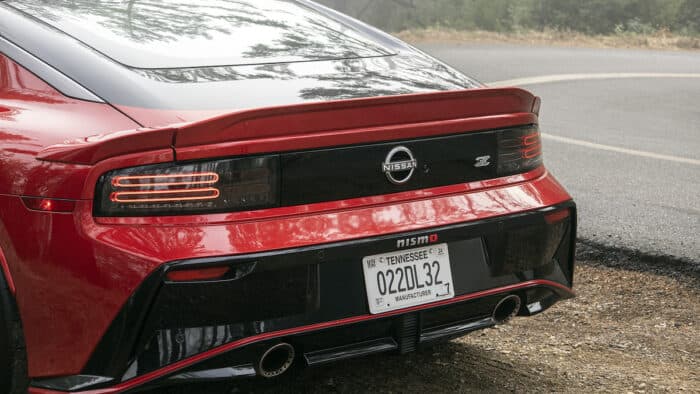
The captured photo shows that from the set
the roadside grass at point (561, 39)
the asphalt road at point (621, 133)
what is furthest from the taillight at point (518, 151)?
the roadside grass at point (561, 39)

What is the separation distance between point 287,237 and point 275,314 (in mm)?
223

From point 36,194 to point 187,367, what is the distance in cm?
64

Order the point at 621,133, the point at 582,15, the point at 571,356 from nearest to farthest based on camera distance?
1. the point at 571,356
2. the point at 621,133
3. the point at 582,15

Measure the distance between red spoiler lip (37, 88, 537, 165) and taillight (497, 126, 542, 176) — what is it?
106 mm

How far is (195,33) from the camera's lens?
11.9 feet

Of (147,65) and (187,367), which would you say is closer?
(187,367)

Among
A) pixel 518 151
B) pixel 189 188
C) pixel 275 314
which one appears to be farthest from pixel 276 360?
pixel 518 151

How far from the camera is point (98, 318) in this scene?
275cm

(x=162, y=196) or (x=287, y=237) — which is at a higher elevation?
(x=162, y=196)

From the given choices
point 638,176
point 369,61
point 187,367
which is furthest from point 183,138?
point 638,176

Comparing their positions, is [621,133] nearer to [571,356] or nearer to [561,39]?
[571,356]

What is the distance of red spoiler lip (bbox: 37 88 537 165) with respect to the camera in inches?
108

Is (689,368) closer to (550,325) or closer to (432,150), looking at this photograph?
(550,325)

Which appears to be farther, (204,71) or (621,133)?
(621,133)
